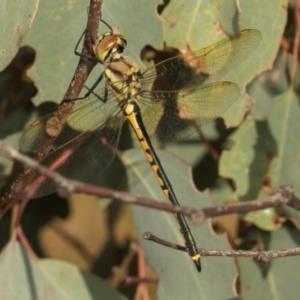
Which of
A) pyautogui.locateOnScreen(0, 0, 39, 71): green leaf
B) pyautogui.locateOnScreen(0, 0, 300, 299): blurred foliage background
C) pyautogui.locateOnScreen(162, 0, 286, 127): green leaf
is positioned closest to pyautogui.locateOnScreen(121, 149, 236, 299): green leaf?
pyautogui.locateOnScreen(0, 0, 300, 299): blurred foliage background

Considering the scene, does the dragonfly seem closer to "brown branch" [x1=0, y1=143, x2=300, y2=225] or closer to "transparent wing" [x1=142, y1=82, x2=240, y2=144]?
"transparent wing" [x1=142, y1=82, x2=240, y2=144]

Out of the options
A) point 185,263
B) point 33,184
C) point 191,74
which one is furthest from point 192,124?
point 33,184

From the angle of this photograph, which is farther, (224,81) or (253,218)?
(253,218)

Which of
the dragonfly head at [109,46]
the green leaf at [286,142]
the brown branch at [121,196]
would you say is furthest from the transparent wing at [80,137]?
the brown branch at [121,196]

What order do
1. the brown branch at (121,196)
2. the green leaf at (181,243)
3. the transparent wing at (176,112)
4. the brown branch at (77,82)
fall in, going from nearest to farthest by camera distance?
the brown branch at (121,196) < the brown branch at (77,82) < the green leaf at (181,243) < the transparent wing at (176,112)

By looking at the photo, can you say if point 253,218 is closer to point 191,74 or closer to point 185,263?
point 185,263

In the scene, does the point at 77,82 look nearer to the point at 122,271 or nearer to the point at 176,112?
the point at 176,112

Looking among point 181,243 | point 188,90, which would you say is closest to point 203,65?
point 188,90

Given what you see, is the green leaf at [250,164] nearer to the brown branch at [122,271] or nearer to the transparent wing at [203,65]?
the transparent wing at [203,65]
